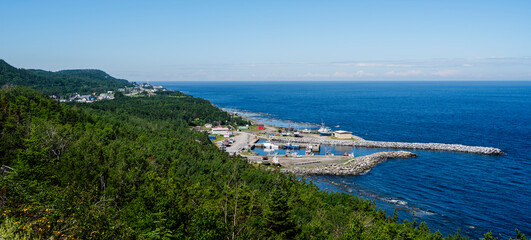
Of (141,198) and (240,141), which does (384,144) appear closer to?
(240,141)

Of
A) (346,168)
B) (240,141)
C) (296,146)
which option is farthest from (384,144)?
(240,141)

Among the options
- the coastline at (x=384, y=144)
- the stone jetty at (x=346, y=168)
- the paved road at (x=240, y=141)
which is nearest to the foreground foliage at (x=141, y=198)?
the stone jetty at (x=346, y=168)

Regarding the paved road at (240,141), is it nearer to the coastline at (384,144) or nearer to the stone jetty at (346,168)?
the coastline at (384,144)

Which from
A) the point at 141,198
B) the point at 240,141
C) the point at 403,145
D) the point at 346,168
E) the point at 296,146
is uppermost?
the point at 141,198

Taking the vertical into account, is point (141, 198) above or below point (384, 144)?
above

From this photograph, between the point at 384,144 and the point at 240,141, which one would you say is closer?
the point at 384,144

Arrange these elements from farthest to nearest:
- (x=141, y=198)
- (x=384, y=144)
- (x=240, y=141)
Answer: (x=240, y=141) < (x=384, y=144) < (x=141, y=198)

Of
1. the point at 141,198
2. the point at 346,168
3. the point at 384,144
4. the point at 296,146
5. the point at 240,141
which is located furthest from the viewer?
the point at 240,141

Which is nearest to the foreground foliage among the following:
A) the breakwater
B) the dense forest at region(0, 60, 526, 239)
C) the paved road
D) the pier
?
the dense forest at region(0, 60, 526, 239)
